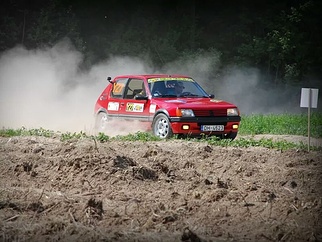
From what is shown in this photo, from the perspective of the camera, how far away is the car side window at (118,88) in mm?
19286

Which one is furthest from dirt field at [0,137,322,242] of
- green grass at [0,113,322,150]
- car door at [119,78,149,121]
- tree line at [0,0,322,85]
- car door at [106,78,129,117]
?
tree line at [0,0,322,85]

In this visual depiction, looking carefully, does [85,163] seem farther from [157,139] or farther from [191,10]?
[191,10]

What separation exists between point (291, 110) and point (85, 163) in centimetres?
2692

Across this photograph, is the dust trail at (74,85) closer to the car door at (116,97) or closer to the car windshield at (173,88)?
the car door at (116,97)

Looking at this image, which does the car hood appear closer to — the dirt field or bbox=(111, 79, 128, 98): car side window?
bbox=(111, 79, 128, 98): car side window

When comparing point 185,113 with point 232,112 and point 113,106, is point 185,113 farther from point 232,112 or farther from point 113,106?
point 113,106

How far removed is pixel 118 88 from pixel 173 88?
1704 mm

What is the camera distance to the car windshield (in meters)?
18.3

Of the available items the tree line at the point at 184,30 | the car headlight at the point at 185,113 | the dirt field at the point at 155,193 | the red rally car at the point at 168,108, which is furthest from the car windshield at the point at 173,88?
the tree line at the point at 184,30

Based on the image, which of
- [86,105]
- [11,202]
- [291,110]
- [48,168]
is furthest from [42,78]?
[11,202]

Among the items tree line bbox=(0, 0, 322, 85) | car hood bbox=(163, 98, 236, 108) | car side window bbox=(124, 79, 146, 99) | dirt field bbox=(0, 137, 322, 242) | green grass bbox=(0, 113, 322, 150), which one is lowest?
dirt field bbox=(0, 137, 322, 242)

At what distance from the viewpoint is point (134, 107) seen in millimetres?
18391

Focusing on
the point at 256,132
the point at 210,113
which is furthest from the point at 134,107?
the point at 256,132

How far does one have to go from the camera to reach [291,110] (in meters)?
37.5
